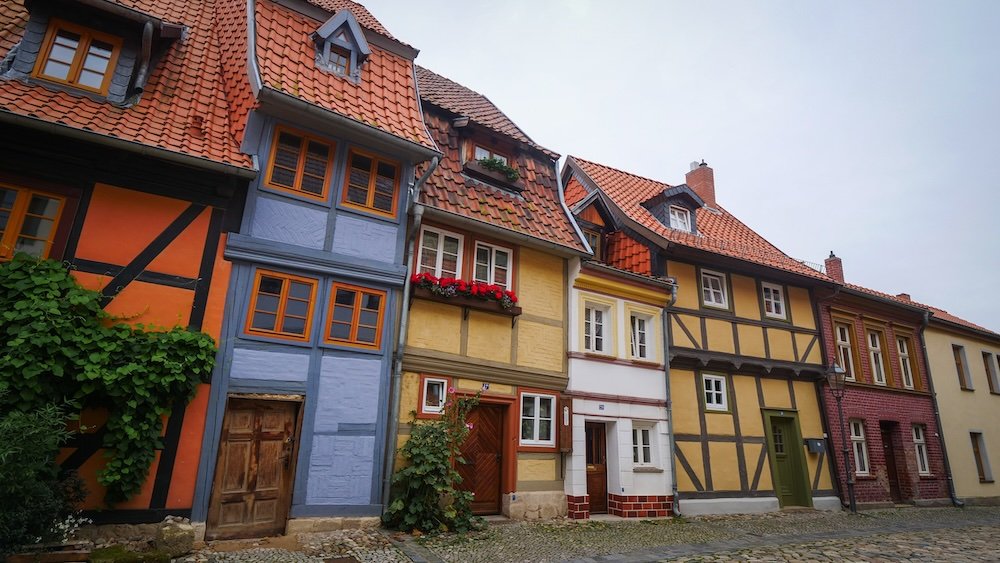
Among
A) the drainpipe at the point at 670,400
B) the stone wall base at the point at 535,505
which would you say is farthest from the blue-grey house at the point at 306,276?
the drainpipe at the point at 670,400

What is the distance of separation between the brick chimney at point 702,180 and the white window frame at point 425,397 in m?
12.7

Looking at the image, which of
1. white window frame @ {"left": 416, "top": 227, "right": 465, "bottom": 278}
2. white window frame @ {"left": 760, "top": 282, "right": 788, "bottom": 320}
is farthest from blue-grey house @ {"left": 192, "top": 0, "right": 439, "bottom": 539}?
white window frame @ {"left": 760, "top": 282, "right": 788, "bottom": 320}

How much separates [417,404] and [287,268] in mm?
3093

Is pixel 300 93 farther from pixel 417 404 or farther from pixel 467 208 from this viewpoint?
pixel 417 404

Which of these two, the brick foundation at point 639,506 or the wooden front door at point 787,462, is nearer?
Result: the brick foundation at point 639,506

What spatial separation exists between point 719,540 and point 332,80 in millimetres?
10477

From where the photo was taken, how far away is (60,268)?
23.0 ft

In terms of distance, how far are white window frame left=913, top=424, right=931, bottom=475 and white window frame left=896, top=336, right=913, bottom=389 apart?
4.28ft

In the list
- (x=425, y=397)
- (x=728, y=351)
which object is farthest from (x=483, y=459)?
(x=728, y=351)

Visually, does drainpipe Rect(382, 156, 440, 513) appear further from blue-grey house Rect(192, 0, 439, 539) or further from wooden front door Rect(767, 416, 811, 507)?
wooden front door Rect(767, 416, 811, 507)

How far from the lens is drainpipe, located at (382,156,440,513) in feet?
29.3

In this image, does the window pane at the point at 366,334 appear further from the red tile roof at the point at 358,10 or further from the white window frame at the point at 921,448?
the white window frame at the point at 921,448

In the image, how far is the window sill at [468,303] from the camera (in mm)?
9820

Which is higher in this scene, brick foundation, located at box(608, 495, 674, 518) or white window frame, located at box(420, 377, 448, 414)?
white window frame, located at box(420, 377, 448, 414)
